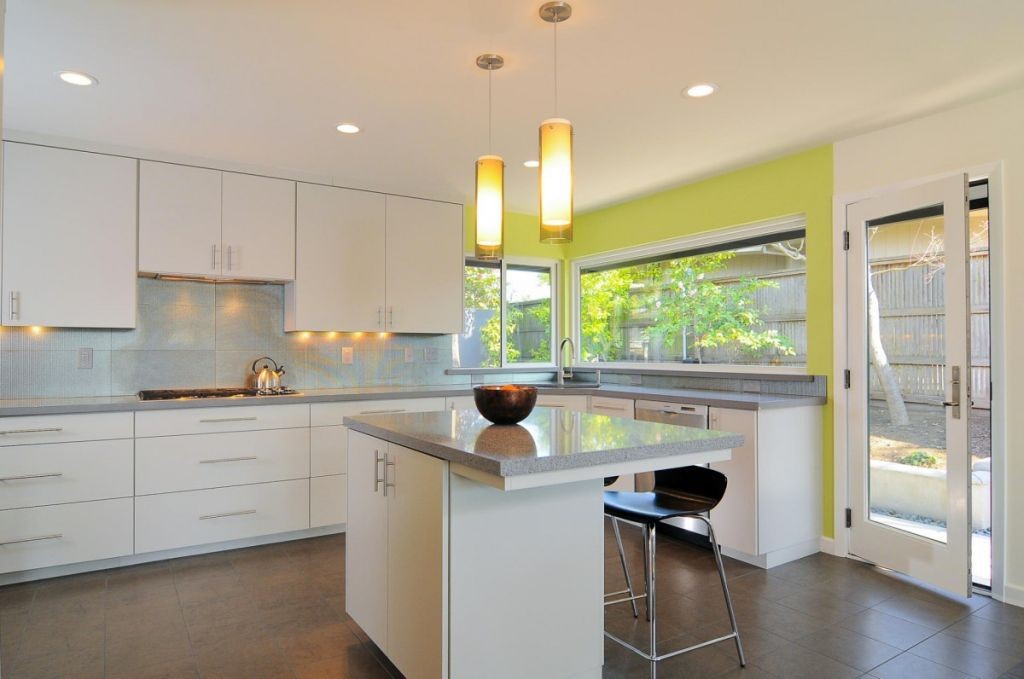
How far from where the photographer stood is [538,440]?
6.45 feet

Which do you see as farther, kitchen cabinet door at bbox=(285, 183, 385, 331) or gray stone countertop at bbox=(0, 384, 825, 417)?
kitchen cabinet door at bbox=(285, 183, 385, 331)

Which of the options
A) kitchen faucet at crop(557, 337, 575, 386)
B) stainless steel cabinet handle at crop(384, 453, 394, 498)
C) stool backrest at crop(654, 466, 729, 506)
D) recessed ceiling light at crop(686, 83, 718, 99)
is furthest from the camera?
kitchen faucet at crop(557, 337, 575, 386)

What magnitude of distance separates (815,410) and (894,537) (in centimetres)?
77

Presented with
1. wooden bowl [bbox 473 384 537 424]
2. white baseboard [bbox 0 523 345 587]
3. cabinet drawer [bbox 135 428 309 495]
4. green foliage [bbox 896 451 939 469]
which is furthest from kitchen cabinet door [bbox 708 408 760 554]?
cabinet drawer [bbox 135 428 309 495]

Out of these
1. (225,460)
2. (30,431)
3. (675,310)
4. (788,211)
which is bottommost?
(225,460)

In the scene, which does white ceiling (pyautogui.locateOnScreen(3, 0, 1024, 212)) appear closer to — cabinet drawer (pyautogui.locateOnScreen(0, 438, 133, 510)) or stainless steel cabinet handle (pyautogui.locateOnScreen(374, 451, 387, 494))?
stainless steel cabinet handle (pyautogui.locateOnScreen(374, 451, 387, 494))

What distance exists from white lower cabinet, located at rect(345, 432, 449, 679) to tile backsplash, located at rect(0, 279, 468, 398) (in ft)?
6.59

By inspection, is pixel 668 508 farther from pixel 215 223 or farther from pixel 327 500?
pixel 215 223

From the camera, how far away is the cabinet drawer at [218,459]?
3.51 meters

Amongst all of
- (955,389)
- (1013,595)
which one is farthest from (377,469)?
(1013,595)

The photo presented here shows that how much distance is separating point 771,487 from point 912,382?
0.90 meters

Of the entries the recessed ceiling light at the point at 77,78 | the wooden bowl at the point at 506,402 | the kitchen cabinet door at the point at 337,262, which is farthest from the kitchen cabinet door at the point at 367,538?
the recessed ceiling light at the point at 77,78

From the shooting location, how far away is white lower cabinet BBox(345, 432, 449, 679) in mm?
1895

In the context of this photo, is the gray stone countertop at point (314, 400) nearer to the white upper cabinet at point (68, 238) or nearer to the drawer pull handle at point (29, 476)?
the drawer pull handle at point (29, 476)
